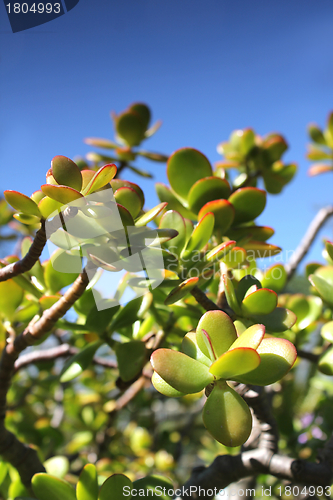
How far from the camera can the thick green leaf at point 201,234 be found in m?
0.57

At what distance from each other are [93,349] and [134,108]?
1.21 m

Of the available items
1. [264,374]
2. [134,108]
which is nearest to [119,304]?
[264,374]

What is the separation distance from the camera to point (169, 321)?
0.78 m

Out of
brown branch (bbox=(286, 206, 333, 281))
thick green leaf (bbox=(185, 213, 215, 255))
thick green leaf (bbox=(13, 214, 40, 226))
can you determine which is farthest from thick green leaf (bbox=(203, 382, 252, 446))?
brown branch (bbox=(286, 206, 333, 281))

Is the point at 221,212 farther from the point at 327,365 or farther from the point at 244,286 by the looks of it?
the point at 327,365

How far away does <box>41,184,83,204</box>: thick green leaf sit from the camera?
404 millimetres

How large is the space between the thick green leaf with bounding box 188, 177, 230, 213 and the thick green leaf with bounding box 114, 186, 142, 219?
0.22 metres

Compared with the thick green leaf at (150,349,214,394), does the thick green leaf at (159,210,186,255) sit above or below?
above

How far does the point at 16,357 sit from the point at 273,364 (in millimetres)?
511

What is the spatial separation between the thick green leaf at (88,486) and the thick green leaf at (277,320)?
40 centimetres

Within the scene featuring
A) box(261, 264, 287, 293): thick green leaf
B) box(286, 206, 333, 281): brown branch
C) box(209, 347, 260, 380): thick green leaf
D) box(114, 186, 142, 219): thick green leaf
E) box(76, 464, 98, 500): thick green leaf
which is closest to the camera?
box(209, 347, 260, 380): thick green leaf

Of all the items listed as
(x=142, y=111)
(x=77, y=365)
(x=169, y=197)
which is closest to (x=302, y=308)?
(x=169, y=197)

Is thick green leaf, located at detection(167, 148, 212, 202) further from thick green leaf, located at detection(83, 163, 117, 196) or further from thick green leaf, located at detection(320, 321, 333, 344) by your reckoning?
thick green leaf, located at detection(320, 321, 333, 344)

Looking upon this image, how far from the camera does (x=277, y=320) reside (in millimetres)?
569
